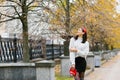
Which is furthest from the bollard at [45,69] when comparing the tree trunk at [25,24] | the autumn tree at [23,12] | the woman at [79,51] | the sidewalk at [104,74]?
the sidewalk at [104,74]

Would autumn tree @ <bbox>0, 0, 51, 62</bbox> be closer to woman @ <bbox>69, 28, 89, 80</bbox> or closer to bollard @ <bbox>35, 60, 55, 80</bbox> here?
bollard @ <bbox>35, 60, 55, 80</bbox>

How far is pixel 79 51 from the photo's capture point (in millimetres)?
11828

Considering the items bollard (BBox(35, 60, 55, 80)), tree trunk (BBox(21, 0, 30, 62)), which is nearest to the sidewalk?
tree trunk (BBox(21, 0, 30, 62))

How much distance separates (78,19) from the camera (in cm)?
2406

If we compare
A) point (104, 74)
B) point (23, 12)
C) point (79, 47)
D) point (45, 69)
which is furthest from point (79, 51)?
point (104, 74)

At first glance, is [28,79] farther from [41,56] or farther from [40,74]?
[41,56]

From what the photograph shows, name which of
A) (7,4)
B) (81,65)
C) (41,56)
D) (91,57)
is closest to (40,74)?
(81,65)

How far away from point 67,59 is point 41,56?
996 cm

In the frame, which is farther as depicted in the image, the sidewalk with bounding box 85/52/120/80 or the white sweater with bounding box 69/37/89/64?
the sidewalk with bounding box 85/52/120/80

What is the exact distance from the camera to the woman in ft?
38.5

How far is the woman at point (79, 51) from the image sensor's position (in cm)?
1175

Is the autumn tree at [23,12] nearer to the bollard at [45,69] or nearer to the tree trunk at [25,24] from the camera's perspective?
the tree trunk at [25,24]

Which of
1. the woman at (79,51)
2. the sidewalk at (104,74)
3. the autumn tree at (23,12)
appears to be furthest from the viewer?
the sidewalk at (104,74)

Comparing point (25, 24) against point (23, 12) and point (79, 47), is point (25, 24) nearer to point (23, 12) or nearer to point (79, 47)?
point (23, 12)
